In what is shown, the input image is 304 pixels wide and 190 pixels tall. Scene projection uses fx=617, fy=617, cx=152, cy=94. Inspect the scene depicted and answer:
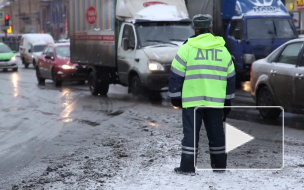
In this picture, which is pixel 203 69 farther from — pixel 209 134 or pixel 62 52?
pixel 62 52

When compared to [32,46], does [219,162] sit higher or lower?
higher

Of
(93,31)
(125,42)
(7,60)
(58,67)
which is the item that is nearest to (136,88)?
(125,42)

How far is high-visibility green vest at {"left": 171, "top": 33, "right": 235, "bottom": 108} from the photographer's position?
6.19 meters

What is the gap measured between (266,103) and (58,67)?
11354 mm

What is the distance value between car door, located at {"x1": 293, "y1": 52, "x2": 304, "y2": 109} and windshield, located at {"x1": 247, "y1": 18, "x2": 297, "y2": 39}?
821 centimetres

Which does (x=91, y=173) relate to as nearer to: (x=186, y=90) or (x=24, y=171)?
(x=24, y=171)

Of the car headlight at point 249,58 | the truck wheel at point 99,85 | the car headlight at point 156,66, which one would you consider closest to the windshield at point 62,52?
the truck wheel at point 99,85

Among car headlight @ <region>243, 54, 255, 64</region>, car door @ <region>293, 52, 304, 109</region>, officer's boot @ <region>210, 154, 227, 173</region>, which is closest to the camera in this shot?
officer's boot @ <region>210, 154, 227, 173</region>

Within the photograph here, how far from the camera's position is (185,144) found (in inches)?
251

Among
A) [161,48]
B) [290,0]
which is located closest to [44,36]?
[290,0]

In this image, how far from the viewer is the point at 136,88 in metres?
15.1

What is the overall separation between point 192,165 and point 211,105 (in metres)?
0.68
